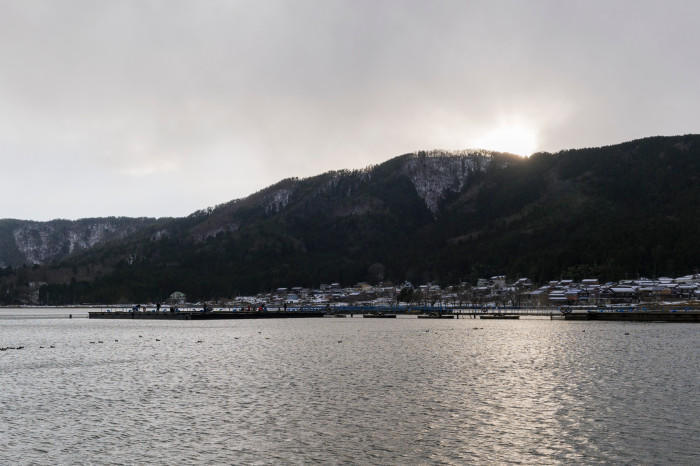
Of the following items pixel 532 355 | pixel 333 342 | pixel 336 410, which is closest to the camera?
pixel 336 410

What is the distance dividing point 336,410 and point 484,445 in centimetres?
1218

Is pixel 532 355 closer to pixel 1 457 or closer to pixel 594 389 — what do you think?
pixel 594 389

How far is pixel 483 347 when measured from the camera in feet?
297

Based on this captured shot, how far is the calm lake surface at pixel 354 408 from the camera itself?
30.0m

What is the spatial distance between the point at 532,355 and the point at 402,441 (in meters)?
49.4

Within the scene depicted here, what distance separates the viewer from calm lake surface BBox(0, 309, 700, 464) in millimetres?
29953

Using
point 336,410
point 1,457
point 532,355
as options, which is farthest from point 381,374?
point 1,457

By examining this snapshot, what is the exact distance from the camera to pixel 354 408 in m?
41.2

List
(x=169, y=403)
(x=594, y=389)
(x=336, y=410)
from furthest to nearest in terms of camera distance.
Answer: (x=594, y=389)
(x=169, y=403)
(x=336, y=410)

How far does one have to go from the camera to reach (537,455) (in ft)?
95.2

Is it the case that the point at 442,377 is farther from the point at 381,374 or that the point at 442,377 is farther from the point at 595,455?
the point at 595,455

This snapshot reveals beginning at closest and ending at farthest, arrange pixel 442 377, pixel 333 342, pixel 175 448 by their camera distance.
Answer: pixel 175 448 < pixel 442 377 < pixel 333 342

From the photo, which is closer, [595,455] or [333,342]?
[595,455]

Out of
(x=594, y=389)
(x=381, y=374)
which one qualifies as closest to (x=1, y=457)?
(x=381, y=374)
